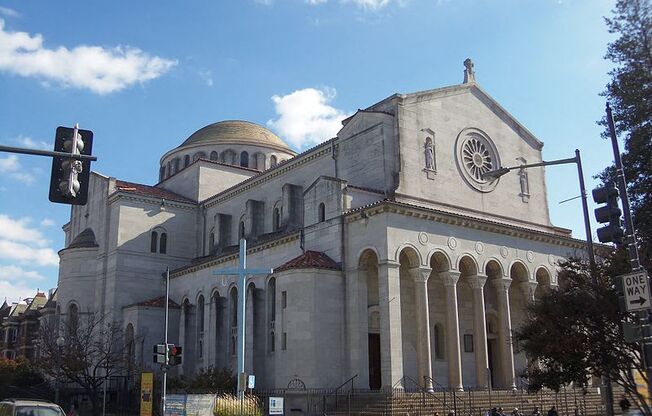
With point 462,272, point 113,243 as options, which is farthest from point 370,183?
point 113,243

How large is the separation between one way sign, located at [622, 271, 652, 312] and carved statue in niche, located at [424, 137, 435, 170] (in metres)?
23.0

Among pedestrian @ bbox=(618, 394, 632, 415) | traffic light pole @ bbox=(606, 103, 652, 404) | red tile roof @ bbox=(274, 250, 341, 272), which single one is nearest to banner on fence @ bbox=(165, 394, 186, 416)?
red tile roof @ bbox=(274, 250, 341, 272)

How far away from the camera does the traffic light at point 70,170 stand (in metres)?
12.5

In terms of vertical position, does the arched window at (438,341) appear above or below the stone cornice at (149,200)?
below

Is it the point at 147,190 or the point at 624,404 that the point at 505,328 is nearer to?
the point at 624,404

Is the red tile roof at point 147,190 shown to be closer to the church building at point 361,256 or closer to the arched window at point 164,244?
the church building at point 361,256

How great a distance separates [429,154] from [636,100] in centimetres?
1288

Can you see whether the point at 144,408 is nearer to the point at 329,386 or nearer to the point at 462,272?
the point at 329,386

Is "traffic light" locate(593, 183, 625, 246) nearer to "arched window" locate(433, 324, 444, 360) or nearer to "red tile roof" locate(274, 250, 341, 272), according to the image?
"red tile roof" locate(274, 250, 341, 272)

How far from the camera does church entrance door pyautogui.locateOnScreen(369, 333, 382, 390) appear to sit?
3328 cm

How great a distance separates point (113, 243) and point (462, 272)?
2516 cm

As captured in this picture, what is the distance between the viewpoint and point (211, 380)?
34.5 meters

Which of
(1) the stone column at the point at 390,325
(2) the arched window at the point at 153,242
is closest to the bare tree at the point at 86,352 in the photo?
(2) the arched window at the point at 153,242

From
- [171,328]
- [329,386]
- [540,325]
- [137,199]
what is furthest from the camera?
[137,199]
